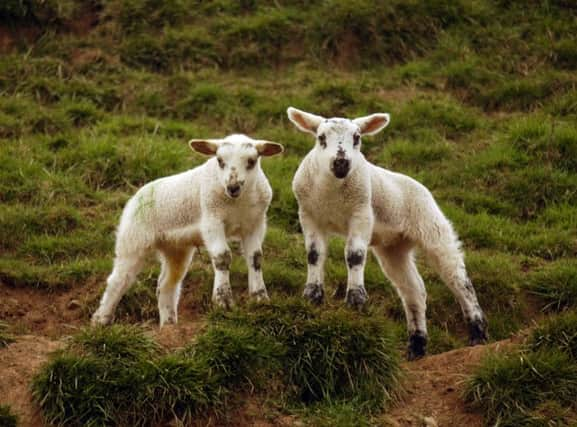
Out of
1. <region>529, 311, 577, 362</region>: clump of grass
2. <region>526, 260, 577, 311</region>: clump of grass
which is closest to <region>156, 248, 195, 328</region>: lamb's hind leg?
<region>529, 311, 577, 362</region>: clump of grass

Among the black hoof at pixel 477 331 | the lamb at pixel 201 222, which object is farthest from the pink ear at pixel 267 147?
the black hoof at pixel 477 331

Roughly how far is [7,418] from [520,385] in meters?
4.00

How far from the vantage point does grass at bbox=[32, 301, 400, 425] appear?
7.89 metres

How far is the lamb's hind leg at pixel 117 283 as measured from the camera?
396 inches

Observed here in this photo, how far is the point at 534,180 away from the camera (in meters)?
13.5

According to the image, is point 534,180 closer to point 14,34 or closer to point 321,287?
point 321,287

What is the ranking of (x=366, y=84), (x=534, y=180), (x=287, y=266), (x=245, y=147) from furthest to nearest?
1. (x=366, y=84)
2. (x=534, y=180)
3. (x=287, y=266)
4. (x=245, y=147)

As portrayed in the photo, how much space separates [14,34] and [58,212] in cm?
497

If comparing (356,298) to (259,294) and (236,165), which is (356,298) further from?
(236,165)

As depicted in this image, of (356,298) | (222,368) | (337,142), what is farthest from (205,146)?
(222,368)

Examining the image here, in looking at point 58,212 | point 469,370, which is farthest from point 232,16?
point 469,370

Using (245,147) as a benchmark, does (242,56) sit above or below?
below

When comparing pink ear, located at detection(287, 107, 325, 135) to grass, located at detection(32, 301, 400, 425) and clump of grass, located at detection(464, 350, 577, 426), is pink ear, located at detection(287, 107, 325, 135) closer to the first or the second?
grass, located at detection(32, 301, 400, 425)

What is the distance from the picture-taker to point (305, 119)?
9891mm
